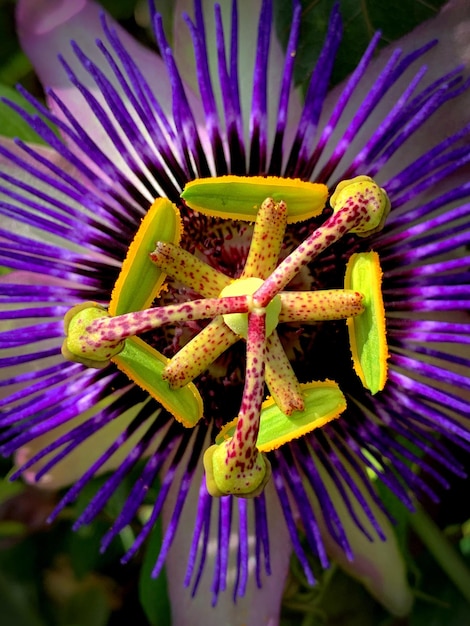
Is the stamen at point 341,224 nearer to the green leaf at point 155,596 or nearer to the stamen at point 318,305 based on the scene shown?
the stamen at point 318,305

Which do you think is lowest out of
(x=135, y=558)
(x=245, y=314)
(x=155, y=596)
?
(x=135, y=558)

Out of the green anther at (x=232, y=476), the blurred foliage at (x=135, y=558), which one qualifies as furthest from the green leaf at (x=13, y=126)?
the green anther at (x=232, y=476)

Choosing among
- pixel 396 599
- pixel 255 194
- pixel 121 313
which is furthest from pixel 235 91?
pixel 396 599

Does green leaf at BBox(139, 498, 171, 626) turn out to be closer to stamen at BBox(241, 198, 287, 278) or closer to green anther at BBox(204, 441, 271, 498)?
green anther at BBox(204, 441, 271, 498)

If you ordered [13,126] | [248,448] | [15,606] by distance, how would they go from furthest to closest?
[15,606]
[13,126]
[248,448]

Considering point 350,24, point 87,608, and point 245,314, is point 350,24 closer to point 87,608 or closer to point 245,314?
point 245,314

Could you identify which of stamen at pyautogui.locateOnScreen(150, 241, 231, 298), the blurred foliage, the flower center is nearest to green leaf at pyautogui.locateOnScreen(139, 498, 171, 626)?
the blurred foliage

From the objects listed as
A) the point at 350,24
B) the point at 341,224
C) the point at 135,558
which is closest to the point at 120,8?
the point at 350,24

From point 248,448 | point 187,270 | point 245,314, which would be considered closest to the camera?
point 248,448
